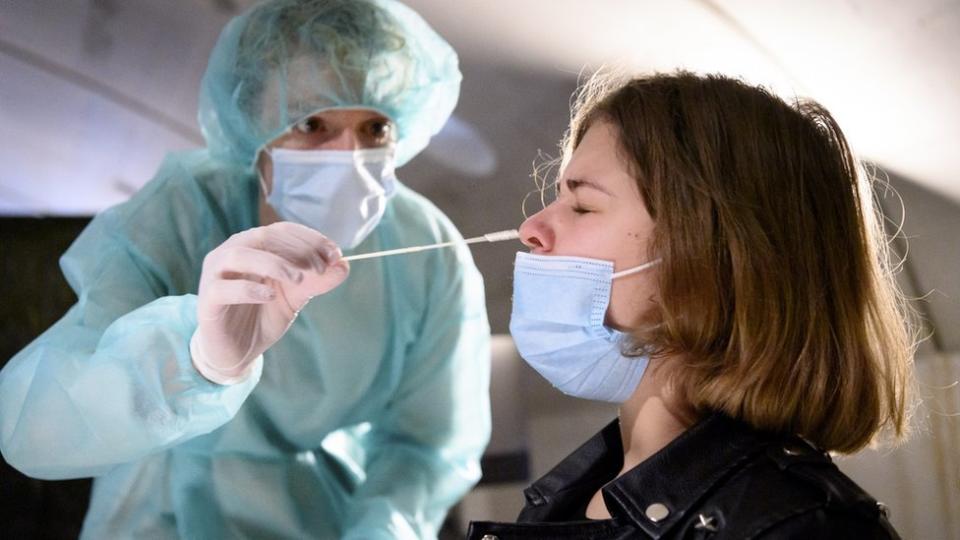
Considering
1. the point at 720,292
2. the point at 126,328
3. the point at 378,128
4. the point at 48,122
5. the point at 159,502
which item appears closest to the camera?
the point at 720,292

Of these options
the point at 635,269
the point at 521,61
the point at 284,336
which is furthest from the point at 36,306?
the point at 635,269

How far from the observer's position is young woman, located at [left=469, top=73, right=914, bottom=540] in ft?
3.79

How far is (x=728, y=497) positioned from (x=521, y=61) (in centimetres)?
111

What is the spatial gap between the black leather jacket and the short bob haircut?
46mm

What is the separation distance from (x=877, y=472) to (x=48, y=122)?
1.64 metres

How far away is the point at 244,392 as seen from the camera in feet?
4.51

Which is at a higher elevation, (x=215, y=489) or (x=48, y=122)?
(x=48, y=122)

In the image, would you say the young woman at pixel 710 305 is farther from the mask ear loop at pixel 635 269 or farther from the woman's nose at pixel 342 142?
the woman's nose at pixel 342 142

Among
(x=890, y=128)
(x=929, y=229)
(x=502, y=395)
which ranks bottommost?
(x=502, y=395)

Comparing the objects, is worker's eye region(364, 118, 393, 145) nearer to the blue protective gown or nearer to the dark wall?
the blue protective gown

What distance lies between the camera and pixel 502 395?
2.12 meters

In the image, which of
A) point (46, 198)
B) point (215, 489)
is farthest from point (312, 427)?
point (46, 198)

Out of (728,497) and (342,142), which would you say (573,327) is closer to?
(728,497)

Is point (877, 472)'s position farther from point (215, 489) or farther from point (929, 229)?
point (215, 489)
